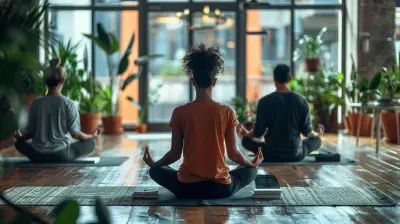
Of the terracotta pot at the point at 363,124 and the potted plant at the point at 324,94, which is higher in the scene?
the potted plant at the point at 324,94

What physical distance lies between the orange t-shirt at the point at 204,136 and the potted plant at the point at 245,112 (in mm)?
5460

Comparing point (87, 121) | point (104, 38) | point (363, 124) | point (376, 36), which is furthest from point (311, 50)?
point (87, 121)

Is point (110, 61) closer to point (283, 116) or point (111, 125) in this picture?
point (111, 125)

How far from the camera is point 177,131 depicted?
3295mm

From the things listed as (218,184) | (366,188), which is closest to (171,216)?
(218,184)

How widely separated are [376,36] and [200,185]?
6.57 meters

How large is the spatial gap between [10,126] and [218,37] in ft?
31.9

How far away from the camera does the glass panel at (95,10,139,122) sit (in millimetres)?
10070

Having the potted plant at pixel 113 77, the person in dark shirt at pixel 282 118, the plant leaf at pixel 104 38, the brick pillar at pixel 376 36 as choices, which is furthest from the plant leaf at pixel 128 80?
the person in dark shirt at pixel 282 118

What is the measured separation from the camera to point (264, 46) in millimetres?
10164

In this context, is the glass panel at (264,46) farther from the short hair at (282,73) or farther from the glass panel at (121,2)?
the short hair at (282,73)

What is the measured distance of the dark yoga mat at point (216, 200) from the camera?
3.31 metres

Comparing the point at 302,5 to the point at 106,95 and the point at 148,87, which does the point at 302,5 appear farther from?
the point at 106,95

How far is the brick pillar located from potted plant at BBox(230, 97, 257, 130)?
5.72 ft
